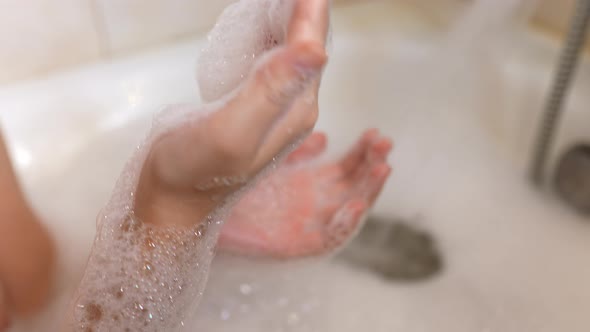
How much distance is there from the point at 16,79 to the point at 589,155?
3.11 ft

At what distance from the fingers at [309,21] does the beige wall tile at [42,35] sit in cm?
52

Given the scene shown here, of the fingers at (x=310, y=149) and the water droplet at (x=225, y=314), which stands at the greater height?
the fingers at (x=310, y=149)

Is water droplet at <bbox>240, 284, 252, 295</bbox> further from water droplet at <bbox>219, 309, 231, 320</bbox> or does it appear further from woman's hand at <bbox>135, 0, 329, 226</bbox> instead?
woman's hand at <bbox>135, 0, 329, 226</bbox>

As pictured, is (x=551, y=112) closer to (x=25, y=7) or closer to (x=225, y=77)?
(x=225, y=77)

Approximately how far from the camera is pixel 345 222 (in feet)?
2.11

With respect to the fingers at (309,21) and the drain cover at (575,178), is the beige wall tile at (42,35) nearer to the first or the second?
the fingers at (309,21)

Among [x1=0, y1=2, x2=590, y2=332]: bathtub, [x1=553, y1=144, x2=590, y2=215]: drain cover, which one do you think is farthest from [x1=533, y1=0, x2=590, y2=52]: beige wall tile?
[x1=553, y1=144, x2=590, y2=215]: drain cover

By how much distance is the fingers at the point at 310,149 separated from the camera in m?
0.74

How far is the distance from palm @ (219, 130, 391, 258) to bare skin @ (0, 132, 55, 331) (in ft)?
0.75

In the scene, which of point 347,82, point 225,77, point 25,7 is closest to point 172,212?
point 225,77

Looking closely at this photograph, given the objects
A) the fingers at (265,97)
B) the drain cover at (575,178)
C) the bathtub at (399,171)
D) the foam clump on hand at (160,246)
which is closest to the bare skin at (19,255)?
the bathtub at (399,171)

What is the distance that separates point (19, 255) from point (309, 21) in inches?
18.7

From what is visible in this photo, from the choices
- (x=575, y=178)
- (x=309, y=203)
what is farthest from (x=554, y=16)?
(x=309, y=203)

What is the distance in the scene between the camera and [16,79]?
2.57 feet
